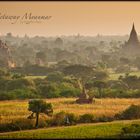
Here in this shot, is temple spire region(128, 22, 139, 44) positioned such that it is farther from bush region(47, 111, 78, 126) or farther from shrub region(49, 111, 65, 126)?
shrub region(49, 111, 65, 126)

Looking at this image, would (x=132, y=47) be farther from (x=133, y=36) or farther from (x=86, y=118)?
(x=86, y=118)

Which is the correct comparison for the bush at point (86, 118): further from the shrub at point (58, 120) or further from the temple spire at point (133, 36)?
the temple spire at point (133, 36)

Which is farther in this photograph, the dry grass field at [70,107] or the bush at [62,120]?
the dry grass field at [70,107]

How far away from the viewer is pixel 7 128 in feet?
115

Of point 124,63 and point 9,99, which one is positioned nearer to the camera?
point 9,99

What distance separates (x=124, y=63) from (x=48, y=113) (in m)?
76.7

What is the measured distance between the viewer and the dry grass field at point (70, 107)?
4075 cm

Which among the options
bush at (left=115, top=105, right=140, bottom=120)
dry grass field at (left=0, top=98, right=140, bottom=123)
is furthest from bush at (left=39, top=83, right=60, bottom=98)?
bush at (left=115, top=105, right=140, bottom=120)

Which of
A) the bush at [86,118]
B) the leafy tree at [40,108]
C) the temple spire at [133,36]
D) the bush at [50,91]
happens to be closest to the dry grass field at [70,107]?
the leafy tree at [40,108]

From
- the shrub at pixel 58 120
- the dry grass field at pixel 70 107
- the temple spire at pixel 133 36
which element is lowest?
the shrub at pixel 58 120


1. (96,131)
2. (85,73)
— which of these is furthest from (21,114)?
(85,73)

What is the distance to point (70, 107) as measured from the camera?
45.8m

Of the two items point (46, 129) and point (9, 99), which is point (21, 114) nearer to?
point (46, 129)

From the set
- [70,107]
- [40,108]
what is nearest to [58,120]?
[40,108]
